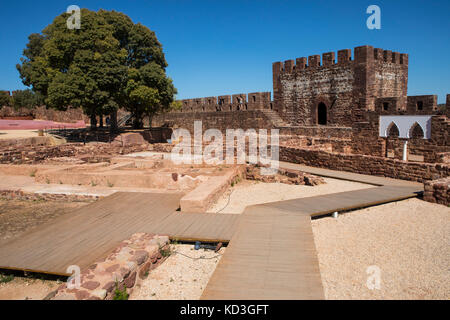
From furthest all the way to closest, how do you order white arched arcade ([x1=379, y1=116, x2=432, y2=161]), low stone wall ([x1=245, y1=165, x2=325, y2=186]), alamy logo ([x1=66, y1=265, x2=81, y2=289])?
white arched arcade ([x1=379, y1=116, x2=432, y2=161]), low stone wall ([x1=245, y1=165, x2=325, y2=186]), alamy logo ([x1=66, y1=265, x2=81, y2=289])

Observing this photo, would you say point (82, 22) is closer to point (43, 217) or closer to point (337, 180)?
→ point (43, 217)

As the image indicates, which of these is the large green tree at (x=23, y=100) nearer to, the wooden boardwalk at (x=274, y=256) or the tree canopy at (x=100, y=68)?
the tree canopy at (x=100, y=68)

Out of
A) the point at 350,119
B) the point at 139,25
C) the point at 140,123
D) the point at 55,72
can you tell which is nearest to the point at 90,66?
the point at 55,72

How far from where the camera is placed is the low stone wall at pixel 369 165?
8547 mm

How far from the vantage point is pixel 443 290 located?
3.69m

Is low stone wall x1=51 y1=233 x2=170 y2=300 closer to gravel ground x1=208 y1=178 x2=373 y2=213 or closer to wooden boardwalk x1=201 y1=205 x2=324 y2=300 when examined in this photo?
wooden boardwalk x1=201 y1=205 x2=324 y2=300

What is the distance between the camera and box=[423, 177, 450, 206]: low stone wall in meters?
6.93

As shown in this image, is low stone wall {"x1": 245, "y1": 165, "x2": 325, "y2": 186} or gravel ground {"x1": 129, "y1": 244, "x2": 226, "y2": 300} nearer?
gravel ground {"x1": 129, "y1": 244, "x2": 226, "y2": 300}

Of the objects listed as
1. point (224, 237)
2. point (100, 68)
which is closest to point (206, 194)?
point (224, 237)

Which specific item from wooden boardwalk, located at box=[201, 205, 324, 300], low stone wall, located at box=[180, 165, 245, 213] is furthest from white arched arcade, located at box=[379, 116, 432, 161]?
wooden boardwalk, located at box=[201, 205, 324, 300]

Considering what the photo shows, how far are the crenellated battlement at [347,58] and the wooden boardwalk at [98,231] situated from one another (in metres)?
15.0

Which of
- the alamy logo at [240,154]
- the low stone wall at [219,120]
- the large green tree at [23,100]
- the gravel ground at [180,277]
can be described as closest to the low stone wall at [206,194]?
the gravel ground at [180,277]

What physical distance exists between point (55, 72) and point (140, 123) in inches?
370

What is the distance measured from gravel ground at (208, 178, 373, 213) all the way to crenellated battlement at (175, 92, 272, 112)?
14.1 meters
